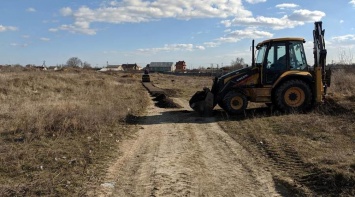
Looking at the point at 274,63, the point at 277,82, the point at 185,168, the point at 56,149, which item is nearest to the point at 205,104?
the point at 277,82

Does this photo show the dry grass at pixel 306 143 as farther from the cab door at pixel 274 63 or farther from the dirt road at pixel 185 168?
the cab door at pixel 274 63

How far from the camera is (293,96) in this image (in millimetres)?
14891

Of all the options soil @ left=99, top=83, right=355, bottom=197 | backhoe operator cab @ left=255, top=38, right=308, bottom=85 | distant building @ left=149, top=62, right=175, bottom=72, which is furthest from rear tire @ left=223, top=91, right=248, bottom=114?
distant building @ left=149, top=62, right=175, bottom=72

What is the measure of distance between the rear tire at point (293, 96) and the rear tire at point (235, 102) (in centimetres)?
134

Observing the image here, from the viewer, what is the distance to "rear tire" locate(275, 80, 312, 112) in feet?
48.5

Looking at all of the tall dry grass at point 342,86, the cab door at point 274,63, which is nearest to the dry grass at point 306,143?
the tall dry grass at point 342,86

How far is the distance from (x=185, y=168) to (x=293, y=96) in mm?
8665

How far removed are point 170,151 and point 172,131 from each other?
9.31 feet

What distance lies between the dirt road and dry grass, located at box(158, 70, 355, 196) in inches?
16.8

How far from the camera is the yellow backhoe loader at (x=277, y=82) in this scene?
48.7 feet

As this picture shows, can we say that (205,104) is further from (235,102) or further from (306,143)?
(306,143)

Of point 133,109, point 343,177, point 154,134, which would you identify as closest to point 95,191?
point 343,177

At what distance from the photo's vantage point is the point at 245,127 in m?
12.3

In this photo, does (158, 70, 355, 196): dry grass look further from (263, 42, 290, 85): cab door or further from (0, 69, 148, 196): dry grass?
(0, 69, 148, 196): dry grass
